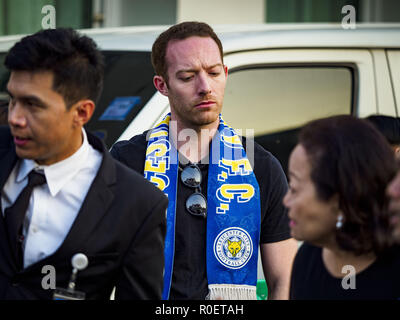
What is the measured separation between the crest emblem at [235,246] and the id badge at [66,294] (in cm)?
86

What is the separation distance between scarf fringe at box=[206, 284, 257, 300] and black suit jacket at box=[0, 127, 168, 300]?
18.8 inches

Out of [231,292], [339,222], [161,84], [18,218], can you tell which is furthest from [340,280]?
[161,84]

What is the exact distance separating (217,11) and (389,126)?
194 inches

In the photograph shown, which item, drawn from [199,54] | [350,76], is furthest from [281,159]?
[199,54]

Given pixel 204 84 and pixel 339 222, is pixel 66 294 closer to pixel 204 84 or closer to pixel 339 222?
pixel 339 222

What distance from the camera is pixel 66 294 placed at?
235cm

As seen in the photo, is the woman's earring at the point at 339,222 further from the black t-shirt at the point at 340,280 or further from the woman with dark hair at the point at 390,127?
the woman with dark hair at the point at 390,127

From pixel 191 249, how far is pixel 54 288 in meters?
0.84

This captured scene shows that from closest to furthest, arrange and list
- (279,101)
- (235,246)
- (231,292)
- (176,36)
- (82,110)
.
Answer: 1. (82,110)
2. (231,292)
3. (235,246)
4. (176,36)
5. (279,101)

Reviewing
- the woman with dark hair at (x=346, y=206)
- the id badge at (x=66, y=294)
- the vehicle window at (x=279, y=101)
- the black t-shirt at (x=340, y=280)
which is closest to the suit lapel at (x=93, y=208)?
the id badge at (x=66, y=294)

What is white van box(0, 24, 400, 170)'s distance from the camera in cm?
384

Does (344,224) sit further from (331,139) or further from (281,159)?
(281,159)

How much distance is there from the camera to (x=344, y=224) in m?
2.40

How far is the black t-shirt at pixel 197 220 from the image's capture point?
304 centimetres
